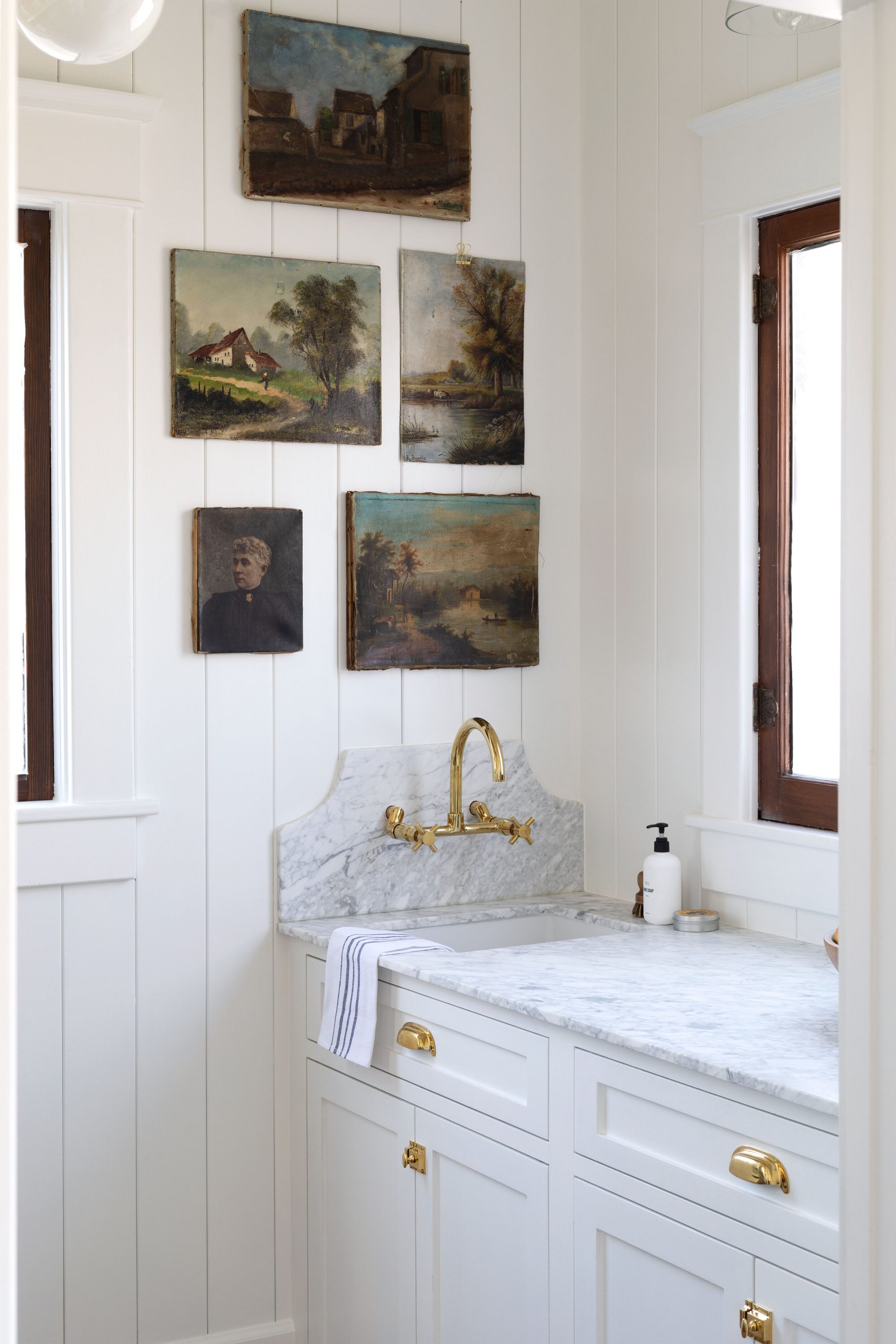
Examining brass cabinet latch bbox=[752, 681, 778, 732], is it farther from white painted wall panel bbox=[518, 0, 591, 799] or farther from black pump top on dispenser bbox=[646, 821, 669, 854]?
white painted wall panel bbox=[518, 0, 591, 799]

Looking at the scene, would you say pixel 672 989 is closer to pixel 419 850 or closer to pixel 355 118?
pixel 419 850

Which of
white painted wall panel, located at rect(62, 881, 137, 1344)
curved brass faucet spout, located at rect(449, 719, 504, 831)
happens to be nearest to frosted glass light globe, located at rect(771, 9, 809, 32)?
curved brass faucet spout, located at rect(449, 719, 504, 831)

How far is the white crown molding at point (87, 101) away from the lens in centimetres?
244

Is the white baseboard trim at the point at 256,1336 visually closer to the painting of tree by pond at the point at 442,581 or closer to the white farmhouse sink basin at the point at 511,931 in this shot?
the white farmhouse sink basin at the point at 511,931

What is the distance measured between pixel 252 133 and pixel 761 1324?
2.21 m

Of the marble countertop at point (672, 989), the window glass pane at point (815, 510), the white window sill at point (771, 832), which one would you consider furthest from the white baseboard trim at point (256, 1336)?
the window glass pane at point (815, 510)

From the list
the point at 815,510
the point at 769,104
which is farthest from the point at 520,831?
the point at 769,104

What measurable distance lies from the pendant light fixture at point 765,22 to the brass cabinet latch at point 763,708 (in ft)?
3.73

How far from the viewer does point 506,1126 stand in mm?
2043

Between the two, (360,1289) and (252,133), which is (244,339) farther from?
(360,1289)

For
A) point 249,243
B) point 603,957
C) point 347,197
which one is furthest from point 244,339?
point 603,957

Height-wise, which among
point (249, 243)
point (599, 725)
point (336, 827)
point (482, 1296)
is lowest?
point (482, 1296)

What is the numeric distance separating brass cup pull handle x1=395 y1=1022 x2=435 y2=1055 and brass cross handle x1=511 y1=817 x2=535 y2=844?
623mm

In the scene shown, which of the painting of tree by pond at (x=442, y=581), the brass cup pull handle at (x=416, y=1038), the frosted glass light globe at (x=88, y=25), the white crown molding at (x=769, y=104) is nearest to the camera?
the frosted glass light globe at (x=88, y=25)
